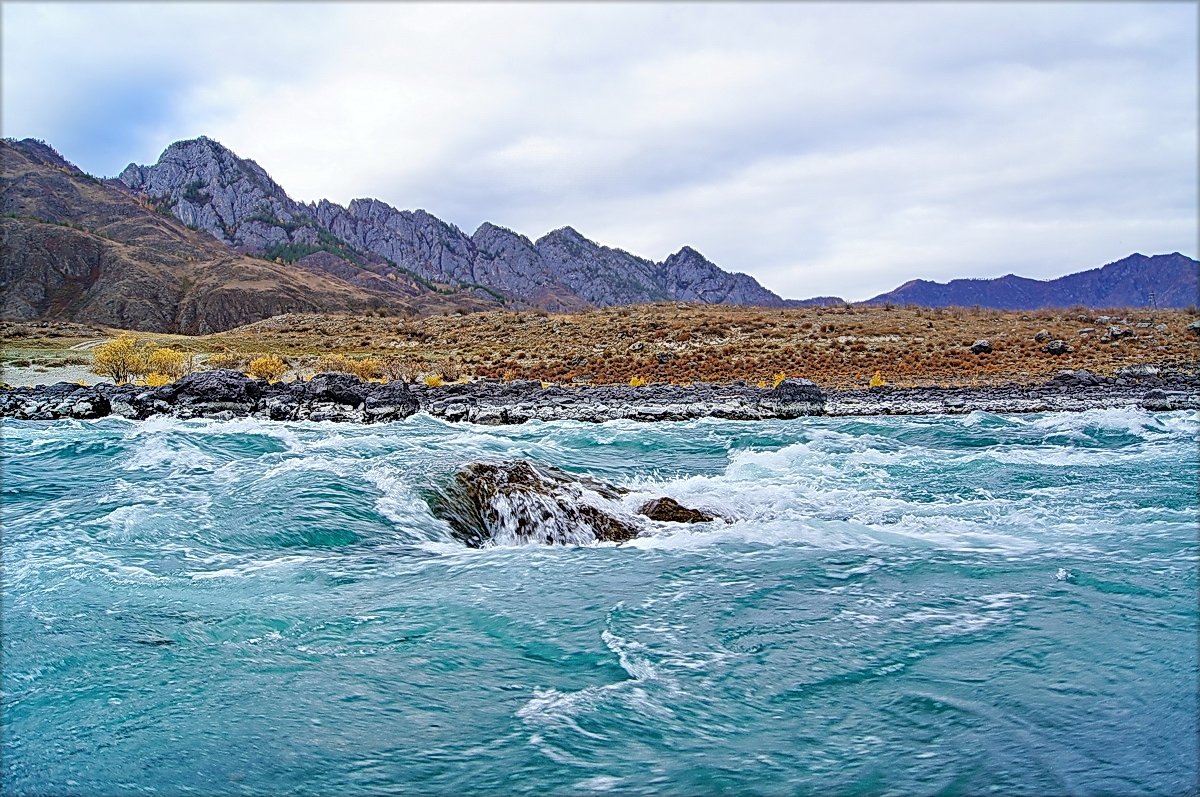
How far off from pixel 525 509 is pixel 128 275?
13140cm

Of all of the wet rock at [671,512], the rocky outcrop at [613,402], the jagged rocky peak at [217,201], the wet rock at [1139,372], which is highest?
the jagged rocky peak at [217,201]

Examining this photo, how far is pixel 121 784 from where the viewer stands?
4902 mm

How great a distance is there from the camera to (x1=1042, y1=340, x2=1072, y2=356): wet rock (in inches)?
1484

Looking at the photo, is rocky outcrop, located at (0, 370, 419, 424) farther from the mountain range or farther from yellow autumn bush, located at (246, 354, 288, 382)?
the mountain range

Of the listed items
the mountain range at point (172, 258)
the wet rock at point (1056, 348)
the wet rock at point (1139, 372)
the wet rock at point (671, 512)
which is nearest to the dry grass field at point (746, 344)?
the wet rock at point (1056, 348)

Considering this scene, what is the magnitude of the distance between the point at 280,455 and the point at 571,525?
7.36 meters

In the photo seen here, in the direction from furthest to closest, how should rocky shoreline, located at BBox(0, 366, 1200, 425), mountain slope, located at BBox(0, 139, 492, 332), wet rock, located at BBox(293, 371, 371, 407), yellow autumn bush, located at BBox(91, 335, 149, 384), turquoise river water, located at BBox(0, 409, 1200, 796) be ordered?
mountain slope, located at BBox(0, 139, 492, 332), yellow autumn bush, located at BBox(91, 335, 149, 384), wet rock, located at BBox(293, 371, 371, 407), rocky shoreline, located at BBox(0, 366, 1200, 425), turquoise river water, located at BBox(0, 409, 1200, 796)

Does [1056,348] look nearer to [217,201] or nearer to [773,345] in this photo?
[773,345]

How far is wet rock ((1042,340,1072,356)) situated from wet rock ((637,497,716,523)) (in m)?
33.5

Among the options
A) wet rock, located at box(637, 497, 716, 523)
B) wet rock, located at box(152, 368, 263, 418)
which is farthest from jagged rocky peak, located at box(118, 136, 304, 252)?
wet rock, located at box(637, 497, 716, 523)

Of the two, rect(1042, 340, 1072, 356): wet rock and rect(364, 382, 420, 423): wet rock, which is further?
rect(1042, 340, 1072, 356): wet rock

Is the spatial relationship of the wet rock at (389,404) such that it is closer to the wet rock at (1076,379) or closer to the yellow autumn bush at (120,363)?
the yellow autumn bush at (120,363)

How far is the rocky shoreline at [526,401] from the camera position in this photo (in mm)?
21469

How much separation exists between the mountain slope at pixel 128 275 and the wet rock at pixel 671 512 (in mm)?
92099
